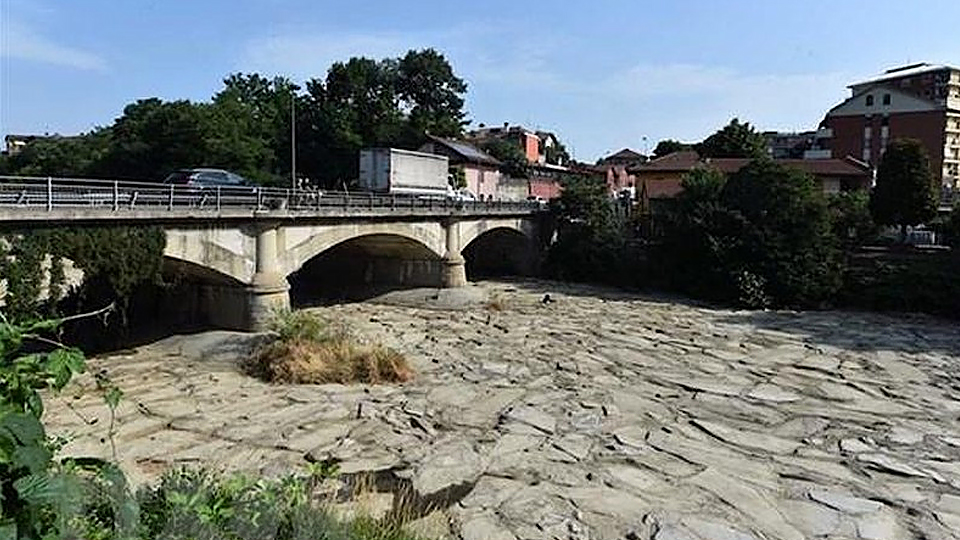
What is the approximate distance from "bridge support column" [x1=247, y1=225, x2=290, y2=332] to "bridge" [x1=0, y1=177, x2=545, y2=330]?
0.11 ft

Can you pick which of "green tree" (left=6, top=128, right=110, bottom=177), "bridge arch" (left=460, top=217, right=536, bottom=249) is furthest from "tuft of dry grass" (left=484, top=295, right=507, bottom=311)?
"green tree" (left=6, top=128, right=110, bottom=177)

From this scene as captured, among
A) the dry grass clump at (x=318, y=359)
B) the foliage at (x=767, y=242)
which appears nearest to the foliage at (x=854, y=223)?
the foliage at (x=767, y=242)

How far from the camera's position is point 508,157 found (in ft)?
241

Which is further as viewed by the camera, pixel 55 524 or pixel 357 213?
pixel 357 213

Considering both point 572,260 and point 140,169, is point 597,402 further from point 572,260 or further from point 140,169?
point 140,169

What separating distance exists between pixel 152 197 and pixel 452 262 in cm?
1775

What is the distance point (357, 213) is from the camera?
93.5 feet

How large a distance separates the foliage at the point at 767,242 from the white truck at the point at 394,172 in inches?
601

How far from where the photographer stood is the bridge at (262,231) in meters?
18.4

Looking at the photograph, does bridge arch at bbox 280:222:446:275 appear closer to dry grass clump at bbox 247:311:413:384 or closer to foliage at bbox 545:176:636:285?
dry grass clump at bbox 247:311:413:384

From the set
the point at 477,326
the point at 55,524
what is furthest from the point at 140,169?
the point at 55,524

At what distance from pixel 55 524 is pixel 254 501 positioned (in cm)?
204

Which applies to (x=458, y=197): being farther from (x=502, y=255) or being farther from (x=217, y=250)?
(x=217, y=250)

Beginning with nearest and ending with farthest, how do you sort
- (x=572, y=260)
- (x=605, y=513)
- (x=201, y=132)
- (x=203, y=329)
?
(x=605, y=513) → (x=203, y=329) → (x=572, y=260) → (x=201, y=132)
